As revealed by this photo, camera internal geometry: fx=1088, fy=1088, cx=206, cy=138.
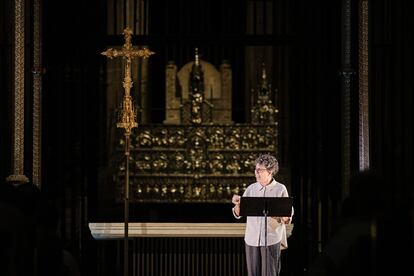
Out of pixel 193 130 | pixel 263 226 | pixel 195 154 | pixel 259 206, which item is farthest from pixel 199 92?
pixel 259 206

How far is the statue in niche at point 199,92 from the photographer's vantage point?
1259 centimetres

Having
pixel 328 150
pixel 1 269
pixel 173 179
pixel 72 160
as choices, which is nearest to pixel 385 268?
pixel 1 269

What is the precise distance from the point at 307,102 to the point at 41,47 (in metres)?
2.62

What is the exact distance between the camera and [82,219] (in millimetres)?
10320

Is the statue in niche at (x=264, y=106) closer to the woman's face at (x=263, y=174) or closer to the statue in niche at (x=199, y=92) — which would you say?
the statue in niche at (x=199, y=92)

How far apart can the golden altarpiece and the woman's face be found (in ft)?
9.98

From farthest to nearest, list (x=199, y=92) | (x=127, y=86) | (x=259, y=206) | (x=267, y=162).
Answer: (x=199, y=92) < (x=127, y=86) < (x=267, y=162) < (x=259, y=206)

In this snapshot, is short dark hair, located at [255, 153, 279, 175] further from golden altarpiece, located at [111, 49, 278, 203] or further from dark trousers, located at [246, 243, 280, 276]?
golden altarpiece, located at [111, 49, 278, 203]

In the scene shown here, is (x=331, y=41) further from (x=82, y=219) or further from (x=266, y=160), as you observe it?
(x=82, y=219)

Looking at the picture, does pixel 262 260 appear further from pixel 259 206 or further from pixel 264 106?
pixel 264 106

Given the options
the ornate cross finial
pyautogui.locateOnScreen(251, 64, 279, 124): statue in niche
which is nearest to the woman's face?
the ornate cross finial

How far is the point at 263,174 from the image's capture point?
30.0 ft

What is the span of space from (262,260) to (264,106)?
12.3ft

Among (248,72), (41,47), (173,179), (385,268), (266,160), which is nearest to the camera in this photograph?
(385,268)
